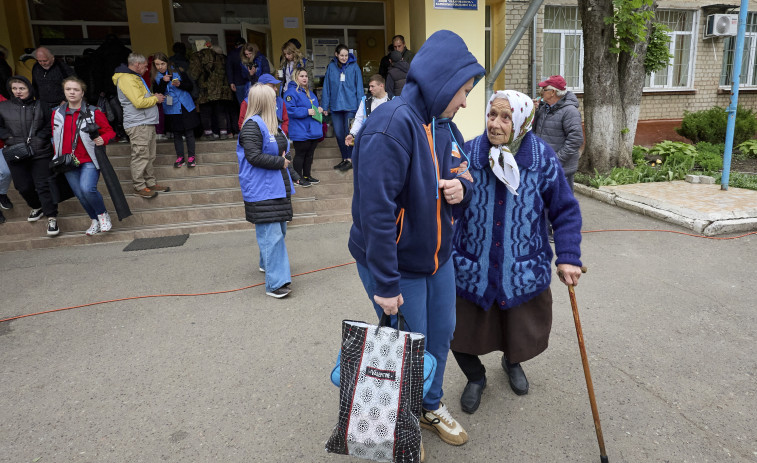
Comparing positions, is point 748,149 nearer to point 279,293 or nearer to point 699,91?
point 699,91

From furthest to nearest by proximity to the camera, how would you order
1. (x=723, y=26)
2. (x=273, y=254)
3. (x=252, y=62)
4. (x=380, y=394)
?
1. (x=723, y=26)
2. (x=252, y=62)
3. (x=273, y=254)
4. (x=380, y=394)

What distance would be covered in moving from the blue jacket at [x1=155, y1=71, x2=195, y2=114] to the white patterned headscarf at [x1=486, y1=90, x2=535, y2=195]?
6.31 meters

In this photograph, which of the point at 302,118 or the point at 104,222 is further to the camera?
the point at 302,118

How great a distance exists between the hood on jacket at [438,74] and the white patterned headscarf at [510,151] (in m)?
0.50

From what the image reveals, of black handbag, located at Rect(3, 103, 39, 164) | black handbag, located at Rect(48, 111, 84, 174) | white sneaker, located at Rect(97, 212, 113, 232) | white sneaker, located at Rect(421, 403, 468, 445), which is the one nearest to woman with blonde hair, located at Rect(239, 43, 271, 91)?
black handbag, located at Rect(48, 111, 84, 174)

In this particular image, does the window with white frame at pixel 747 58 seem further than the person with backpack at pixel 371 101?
Yes

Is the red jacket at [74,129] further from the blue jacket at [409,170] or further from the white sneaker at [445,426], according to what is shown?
the white sneaker at [445,426]

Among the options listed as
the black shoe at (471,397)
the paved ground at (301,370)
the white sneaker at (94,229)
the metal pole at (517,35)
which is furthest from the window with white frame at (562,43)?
the black shoe at (471,397)

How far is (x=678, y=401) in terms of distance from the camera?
284 cm

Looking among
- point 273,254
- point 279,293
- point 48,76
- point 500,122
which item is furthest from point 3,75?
point 500,122

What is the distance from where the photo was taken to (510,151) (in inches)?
97.5

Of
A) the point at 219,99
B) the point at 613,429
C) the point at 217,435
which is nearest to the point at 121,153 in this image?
the point at 219,99

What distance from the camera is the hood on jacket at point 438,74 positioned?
6.47 feet

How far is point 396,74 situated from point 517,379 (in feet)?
21.2
